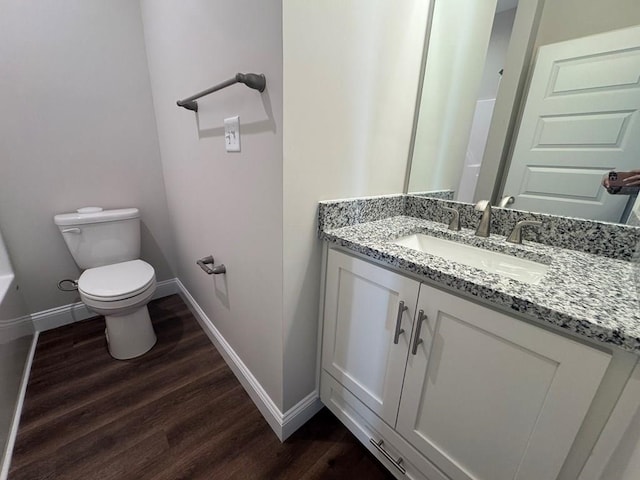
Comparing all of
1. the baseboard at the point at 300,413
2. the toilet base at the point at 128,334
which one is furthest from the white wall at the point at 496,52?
the toilet base at the point at 128,334

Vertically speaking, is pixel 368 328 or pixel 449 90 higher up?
pixel 449 90

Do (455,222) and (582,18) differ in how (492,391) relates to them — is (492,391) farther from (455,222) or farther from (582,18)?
(582,18)

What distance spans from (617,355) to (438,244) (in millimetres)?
619

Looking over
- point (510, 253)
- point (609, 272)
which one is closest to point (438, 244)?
point (510, 253)

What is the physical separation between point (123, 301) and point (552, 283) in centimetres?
168

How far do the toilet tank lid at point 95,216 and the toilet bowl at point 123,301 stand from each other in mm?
275

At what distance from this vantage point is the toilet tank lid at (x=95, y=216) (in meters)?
1.48

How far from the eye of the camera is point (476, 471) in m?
0.71

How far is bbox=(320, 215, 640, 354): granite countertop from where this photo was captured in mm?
483

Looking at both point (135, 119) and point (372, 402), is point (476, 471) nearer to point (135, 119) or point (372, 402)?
point (372, 402)

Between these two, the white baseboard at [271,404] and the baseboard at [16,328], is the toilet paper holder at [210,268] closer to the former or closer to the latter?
the white baseboard at [271,404]

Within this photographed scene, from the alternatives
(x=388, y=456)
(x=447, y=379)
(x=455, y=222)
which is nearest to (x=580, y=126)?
(x=455, y=222)

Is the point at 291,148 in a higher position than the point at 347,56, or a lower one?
lower

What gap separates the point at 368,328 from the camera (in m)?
0.90
